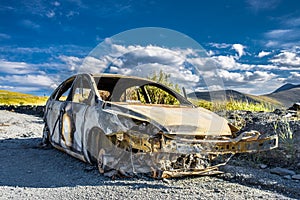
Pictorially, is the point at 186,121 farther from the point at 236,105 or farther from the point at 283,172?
the point at 236,105

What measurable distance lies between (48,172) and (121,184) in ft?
4.95

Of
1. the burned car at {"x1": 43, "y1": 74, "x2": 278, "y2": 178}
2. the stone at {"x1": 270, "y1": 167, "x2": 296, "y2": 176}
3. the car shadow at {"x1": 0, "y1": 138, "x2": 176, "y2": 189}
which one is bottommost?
the car shadow at {"x1": 0, "y1": 138, "x2": 176, "y2": 189}

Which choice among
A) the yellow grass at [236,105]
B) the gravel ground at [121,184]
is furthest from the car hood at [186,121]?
the yellow grass at [236,105]

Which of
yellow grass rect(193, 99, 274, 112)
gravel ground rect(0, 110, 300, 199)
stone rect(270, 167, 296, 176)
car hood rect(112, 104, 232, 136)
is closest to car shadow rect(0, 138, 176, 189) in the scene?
gravel ground rect(0, 110, 300, 199)

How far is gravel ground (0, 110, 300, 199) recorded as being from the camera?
4.14 metres

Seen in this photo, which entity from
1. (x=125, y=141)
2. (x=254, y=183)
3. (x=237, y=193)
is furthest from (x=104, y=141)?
(x=254, y=183)

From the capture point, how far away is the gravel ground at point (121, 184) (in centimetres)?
414

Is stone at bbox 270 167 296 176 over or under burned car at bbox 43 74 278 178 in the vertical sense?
under

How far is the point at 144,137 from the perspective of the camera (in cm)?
432

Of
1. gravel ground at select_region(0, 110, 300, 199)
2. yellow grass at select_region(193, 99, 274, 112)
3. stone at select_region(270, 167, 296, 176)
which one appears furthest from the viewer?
yellow grass at select_region(193, 99, 274, 112)

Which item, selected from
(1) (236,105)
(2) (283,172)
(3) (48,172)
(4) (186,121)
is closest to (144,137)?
(4) (186,121)

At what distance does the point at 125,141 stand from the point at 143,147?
39cm

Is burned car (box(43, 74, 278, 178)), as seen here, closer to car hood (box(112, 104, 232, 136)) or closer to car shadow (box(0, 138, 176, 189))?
car hood (box(112, 104, 232, 136))

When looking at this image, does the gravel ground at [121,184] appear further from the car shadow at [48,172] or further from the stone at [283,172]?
the stone at [283,172]
